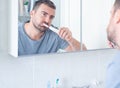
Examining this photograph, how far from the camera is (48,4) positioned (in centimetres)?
139

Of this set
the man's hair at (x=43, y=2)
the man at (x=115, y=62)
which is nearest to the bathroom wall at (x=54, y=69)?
the man's hair at (x=43, y=2)

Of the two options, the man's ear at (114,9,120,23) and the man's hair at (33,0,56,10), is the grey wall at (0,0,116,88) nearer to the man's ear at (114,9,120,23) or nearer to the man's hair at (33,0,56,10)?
the man's hair at (33,0,56,10)

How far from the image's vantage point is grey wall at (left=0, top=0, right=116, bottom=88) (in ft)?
4.38

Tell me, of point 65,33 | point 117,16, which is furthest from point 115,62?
point 65,33

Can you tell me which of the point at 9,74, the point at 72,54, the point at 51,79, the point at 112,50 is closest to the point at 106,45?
the point at 112,50

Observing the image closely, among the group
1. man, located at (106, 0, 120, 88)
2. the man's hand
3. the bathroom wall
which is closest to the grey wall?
the bathroom wall

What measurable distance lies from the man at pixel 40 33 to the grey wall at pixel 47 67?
0.06m

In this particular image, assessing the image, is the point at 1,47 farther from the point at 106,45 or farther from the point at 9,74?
the point at 106,45

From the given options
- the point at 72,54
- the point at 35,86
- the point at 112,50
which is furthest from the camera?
the point at 112,50

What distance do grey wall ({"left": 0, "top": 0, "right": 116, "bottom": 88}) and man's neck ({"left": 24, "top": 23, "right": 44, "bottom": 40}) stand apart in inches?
4.1

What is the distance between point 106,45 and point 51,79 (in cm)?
42

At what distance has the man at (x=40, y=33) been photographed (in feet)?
4.44

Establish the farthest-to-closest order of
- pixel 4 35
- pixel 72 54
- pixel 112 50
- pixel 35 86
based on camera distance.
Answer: pixel 112 50 → pixel 72 54 → pixel 35 86 → pixel 4 35

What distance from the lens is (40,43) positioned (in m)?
1.40
